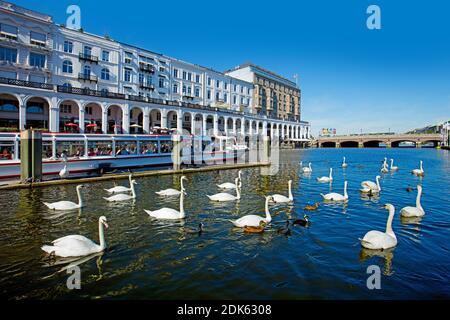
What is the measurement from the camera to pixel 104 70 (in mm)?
51906

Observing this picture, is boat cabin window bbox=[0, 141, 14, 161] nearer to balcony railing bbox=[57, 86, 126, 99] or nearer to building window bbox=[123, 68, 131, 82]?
balcony railing bbox=[57, 86, 126, 99]

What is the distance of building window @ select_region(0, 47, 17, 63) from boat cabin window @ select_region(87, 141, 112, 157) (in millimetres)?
23959

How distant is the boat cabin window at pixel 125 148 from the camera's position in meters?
31.6

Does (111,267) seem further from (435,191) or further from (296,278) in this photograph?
(435,191)

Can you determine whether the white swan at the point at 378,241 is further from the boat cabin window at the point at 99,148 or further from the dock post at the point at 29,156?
the boat cabin window at the point at 99,148

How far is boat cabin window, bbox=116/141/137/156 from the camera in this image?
31.6 metres

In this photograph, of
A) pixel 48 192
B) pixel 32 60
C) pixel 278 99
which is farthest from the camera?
pixel 278 99

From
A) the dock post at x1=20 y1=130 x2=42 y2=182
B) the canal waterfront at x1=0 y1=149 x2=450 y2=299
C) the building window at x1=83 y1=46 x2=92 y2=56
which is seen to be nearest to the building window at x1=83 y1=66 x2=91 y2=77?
the building window at x1=83 y1=46 x2=92 y2=56

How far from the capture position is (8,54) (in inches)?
1587

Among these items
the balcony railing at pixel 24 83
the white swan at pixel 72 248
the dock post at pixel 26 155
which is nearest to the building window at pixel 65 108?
the balcony railing at pixel 24 83

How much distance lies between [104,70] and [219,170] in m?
32.9

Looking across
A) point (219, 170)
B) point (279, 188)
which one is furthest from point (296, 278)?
point (219, 170)

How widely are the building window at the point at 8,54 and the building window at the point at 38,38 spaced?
123 inches
